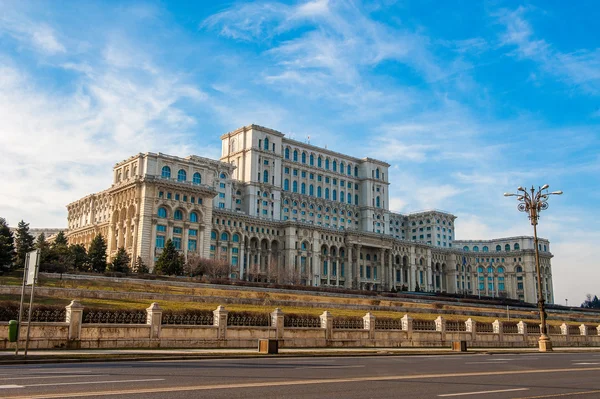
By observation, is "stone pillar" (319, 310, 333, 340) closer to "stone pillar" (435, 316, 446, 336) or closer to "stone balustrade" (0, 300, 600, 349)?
"stone balustrade" (0, 300, 600, 349)

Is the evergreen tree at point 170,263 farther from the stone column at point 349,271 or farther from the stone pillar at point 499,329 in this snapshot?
the stone column at point 349,271

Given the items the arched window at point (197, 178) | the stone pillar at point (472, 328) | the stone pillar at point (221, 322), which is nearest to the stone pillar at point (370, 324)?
the stone pillar at point (472, 328)

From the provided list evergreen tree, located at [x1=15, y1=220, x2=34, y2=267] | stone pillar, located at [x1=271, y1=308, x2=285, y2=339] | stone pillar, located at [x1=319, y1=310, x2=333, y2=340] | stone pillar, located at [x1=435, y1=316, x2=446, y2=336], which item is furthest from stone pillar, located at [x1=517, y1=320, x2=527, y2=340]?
evergreen tree, located at [x1=15, y1=220, x2=34, y2=267]

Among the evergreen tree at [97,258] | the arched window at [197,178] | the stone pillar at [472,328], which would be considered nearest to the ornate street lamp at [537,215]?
the stone pillar at [472,328]

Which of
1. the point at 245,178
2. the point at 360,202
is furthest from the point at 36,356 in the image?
the point at 360,202

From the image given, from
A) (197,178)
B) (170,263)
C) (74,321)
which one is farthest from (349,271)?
(74,321)

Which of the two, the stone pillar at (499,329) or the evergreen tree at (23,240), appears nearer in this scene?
the stone pillar at (499,329)

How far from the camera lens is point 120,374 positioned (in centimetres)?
1580

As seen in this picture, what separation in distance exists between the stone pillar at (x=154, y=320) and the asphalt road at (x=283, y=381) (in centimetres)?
686

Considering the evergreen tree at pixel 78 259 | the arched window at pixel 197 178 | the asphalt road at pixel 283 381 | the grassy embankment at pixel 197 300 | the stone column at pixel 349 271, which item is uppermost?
the arched window at pixel 197 178

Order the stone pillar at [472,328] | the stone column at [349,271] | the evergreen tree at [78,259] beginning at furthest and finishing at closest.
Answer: the stone column at [349,271] < the evergreen tree at [78,259] < the stone pillar at [472,328]

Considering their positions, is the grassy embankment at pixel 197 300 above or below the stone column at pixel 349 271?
below

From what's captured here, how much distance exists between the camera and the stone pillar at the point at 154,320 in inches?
1067

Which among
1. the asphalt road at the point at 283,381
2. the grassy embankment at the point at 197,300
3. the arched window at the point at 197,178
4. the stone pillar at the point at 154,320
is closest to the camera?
the asphalt road at the point at 283,381
